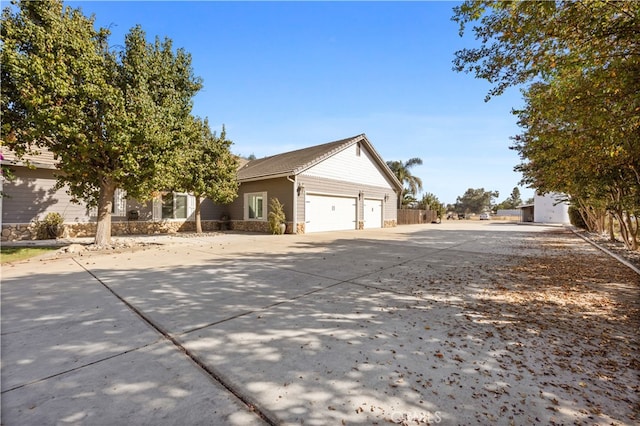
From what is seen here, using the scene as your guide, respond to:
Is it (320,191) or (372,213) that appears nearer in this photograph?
(320,191)

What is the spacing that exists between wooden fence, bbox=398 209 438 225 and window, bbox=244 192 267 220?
15.6 metres

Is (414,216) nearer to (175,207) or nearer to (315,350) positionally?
(175,207)

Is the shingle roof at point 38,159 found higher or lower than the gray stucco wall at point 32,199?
higher

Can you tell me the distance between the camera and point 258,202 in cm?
1762

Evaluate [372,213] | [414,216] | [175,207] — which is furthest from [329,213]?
[414,216]

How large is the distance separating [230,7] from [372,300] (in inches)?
395

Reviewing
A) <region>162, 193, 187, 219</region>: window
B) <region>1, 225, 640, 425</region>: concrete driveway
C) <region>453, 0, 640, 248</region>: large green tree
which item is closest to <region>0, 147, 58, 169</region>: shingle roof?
<region>162, 193, 187, 219</region>: window

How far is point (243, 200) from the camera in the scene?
722 inches

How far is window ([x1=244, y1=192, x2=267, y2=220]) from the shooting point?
17.3 meters

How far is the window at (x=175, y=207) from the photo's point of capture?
16531 mm

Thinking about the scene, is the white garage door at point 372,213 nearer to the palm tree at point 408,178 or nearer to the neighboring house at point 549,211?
the palm tree at point 408,178

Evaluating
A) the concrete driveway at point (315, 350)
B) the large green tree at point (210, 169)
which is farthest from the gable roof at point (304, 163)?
the concrete driveway at point (315, 350)

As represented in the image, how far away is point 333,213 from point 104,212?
12.0m

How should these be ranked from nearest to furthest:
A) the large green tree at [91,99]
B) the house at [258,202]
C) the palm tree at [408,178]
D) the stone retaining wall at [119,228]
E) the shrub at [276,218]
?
the large green tree at [91,99]
the stone retaining wall at [119,228]
the house at [258,202]
the shrub at [276,218]
the palm tree at [408,178]
